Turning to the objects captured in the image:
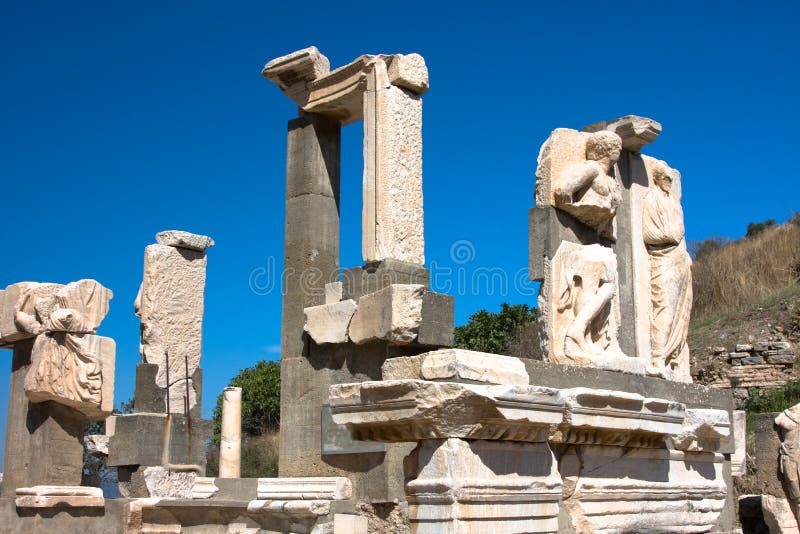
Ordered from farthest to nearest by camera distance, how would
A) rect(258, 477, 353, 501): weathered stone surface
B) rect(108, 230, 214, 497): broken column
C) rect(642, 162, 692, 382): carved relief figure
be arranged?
rect(108, 230, 214, 497): broken column → rect(642, 162, 692, 382): carved relief figure → rect(258, 477, 353, 501): weathered stone surface

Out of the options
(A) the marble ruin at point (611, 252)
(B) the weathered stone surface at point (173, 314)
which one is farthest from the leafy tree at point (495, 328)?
(A) the marble ruin at point (611, 252)

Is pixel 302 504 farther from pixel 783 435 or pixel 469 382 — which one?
pixel 783 435

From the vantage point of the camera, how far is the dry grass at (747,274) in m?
20.7

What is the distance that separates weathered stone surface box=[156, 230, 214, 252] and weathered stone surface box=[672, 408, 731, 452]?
303 inches

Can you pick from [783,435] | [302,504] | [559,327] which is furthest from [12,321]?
[783,435]

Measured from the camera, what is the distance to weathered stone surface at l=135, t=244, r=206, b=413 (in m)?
11.7

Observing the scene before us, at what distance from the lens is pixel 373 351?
7.07 metres

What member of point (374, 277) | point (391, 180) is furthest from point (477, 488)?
point (391, 180)

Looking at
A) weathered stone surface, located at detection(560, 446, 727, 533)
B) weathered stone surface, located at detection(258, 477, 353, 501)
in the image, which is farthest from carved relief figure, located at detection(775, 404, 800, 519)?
weathered stone surface, located at detection(258, 477, 353, 501)

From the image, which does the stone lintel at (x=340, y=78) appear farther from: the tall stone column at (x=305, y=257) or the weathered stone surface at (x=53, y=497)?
the weathered stone surface at (x=53, y=497)

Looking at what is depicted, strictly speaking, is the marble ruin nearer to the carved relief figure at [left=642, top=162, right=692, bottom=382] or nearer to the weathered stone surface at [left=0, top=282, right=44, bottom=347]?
the carved relief figure at [left=642, top=162, right=692, bottom=382]

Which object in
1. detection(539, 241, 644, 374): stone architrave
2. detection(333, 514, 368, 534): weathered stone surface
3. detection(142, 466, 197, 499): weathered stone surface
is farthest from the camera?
detection(142, 466, 197, 499): weathered stone surface

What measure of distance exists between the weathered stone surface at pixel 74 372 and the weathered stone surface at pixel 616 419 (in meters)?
4.84

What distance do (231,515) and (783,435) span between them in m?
4.52
